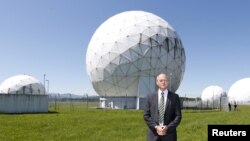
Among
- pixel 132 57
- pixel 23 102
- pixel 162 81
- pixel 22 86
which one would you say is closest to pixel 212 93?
pixel 22 86

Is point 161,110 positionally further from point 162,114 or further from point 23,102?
point 23,102

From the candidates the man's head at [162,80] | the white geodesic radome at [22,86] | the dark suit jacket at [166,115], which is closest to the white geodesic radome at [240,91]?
the white geodesic radome at [22,86]

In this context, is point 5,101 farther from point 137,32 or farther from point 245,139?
point 245,139

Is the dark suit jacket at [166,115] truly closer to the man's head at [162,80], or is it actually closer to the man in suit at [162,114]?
the man in suit at [162,114]

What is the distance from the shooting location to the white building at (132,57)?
49.3 m

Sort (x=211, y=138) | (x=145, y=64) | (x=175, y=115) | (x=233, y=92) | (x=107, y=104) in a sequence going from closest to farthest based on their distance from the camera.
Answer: (x=211, y=138) → (x=175, y=115) → (x=145, y=64) → (x=107, y=104) → (x=233, y=92)

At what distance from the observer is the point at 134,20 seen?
51812 millimetres

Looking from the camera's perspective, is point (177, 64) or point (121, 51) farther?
point (177, 64)

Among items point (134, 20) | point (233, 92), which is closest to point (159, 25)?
point (134, 20)

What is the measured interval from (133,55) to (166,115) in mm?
41350

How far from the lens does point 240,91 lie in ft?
332

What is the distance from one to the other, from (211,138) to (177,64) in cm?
4621

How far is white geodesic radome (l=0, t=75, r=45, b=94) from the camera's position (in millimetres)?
65000

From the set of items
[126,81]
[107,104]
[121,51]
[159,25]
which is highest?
[159,25]
